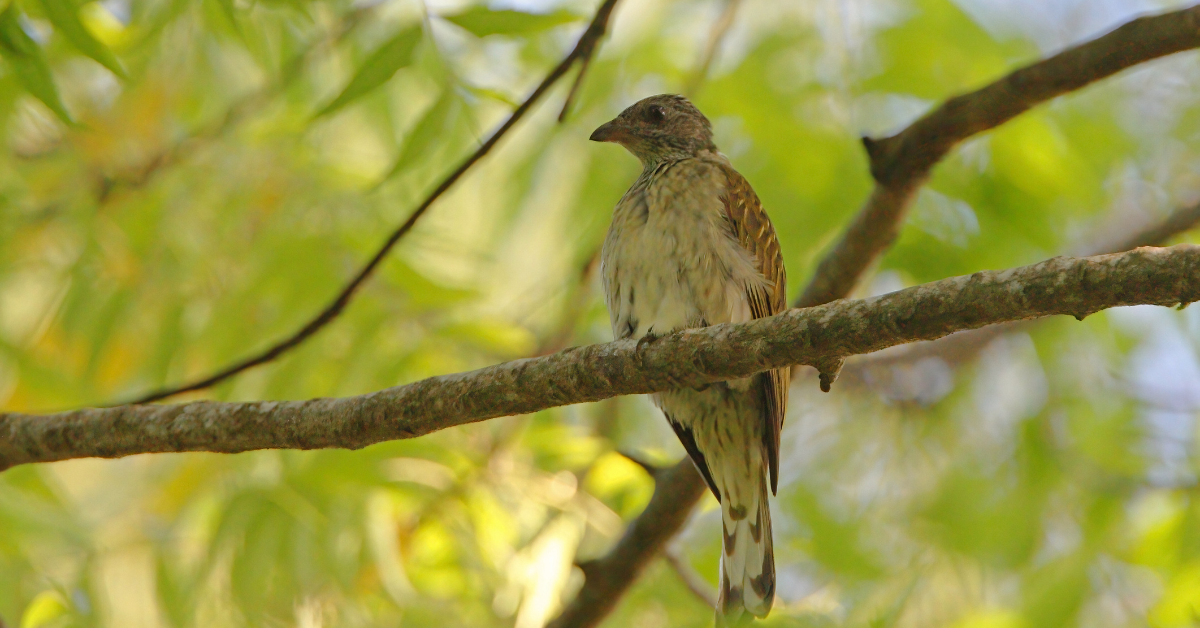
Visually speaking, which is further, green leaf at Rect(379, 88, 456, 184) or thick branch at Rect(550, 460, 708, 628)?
thick branch at Rect(550, 460, 708, 628)

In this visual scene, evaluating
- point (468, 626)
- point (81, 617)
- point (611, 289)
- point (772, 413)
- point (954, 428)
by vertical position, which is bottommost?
point (81, 617)

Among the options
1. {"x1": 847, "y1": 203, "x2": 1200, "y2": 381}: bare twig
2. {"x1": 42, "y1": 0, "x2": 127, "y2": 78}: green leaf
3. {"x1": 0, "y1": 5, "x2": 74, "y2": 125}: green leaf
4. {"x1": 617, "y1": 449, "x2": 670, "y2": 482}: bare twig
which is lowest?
{"x1": 617, "y1": 449, "x2": 670, "y2": 482}: bare twig

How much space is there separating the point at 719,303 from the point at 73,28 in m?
2.62

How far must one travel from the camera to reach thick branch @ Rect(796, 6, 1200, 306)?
3.19 meters

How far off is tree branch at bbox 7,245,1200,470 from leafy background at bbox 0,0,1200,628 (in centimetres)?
89

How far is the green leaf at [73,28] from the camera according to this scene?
2.86 m

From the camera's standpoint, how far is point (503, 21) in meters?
3.22

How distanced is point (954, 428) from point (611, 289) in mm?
3386

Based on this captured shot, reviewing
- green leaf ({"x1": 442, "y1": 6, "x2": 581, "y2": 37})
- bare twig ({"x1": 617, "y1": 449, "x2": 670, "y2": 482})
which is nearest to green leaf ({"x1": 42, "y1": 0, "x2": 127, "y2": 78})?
green leaf ({"x1": 442, "y1": 6, "x2": 581, "y2": 37})

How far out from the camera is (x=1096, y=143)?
196 inches

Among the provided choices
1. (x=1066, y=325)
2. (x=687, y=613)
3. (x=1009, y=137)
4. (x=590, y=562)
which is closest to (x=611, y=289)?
(x=590, y=562)

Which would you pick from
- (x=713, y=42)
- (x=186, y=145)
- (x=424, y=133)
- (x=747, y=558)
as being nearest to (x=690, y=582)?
(x=747, y=558)

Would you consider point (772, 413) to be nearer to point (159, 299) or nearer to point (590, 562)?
point (590, 562)

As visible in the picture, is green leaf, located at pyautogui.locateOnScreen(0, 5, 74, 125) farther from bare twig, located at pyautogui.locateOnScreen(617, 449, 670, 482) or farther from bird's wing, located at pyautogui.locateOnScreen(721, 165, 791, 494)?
bird's wing, located at pyautogui.locateOnScreen(721, 165, 791, 494)
